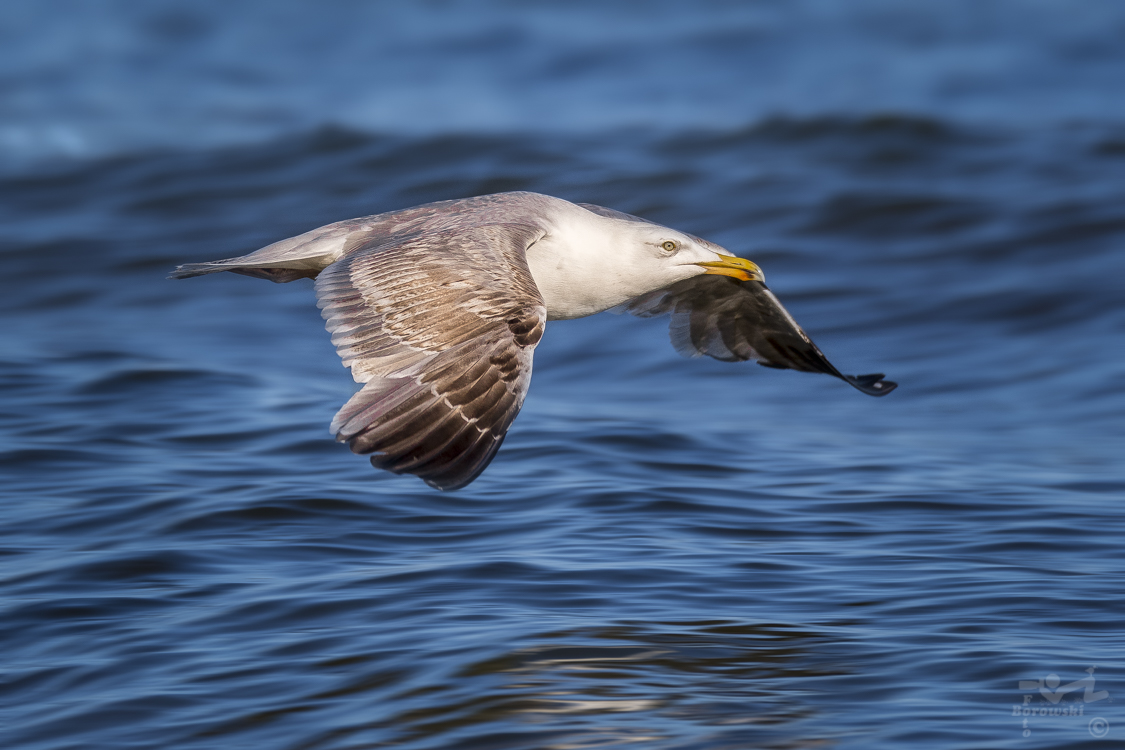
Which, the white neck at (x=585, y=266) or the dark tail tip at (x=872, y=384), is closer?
the white neck at (x=585, y=266)

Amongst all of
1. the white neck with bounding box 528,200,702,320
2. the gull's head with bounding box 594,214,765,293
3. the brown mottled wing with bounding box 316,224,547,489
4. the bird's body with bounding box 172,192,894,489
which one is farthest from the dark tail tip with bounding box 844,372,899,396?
the brown mottled wing with bounding box 316,224,547,489

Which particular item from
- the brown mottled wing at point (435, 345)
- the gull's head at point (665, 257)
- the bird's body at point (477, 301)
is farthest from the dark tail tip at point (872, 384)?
the brown mottled wing at point (435, 345)

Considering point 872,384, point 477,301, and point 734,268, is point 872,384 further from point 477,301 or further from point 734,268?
point 477,301

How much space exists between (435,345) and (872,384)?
214cm

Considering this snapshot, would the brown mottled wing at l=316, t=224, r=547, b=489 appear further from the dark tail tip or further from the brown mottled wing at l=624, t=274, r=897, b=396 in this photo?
the dark tail tip

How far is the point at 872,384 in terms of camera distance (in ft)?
19.2

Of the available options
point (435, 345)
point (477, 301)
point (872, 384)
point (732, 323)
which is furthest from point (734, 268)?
point (435, 345)

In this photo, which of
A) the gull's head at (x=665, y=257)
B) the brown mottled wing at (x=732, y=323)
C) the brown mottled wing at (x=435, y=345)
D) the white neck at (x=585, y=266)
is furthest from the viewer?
A: the brown mottled wing at (x=732, y=323)

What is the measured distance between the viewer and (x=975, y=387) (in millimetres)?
8711

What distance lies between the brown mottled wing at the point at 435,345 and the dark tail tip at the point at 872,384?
5.28ft

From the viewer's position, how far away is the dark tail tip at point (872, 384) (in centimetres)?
583

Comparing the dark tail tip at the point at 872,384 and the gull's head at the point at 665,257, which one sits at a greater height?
the gull's head at the point at 665,257

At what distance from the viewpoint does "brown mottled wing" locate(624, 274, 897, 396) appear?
19.9 feet

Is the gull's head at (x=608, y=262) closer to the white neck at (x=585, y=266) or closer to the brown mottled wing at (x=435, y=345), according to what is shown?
the white neck at (x=585, y=266)
